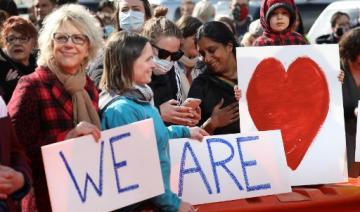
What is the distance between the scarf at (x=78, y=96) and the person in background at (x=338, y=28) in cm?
609

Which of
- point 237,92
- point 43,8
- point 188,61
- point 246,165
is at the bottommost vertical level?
point 246,165

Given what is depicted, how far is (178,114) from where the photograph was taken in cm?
499

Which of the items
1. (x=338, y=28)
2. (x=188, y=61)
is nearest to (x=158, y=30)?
(x=188, y=61)

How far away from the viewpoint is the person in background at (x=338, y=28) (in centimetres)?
1003

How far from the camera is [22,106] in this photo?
4.09 m

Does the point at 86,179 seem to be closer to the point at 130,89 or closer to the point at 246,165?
the point at 130,89

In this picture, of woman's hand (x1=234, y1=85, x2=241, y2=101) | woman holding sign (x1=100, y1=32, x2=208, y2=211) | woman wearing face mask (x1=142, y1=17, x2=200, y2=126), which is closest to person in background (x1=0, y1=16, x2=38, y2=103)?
woman wearing face mask (x1=142, y1=17, x2=200, y2=126)

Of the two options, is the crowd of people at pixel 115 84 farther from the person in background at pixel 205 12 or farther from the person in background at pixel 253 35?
the person in background at pixel 205 12

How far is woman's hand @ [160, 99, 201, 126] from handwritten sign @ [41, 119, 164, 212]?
0.69 metres

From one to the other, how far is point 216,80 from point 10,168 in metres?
2.15

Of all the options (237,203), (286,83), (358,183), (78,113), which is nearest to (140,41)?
(78,113)

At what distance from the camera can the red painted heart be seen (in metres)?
5.48

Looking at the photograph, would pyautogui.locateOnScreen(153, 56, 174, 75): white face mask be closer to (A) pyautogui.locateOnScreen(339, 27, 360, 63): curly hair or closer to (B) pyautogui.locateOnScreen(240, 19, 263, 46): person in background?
(A) pyautogui.locateOnScreen(339, 27, 360, 63): curly hair

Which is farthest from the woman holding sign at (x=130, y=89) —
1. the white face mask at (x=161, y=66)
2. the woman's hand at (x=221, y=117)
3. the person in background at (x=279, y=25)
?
the person in background at (x=279, y=25)
